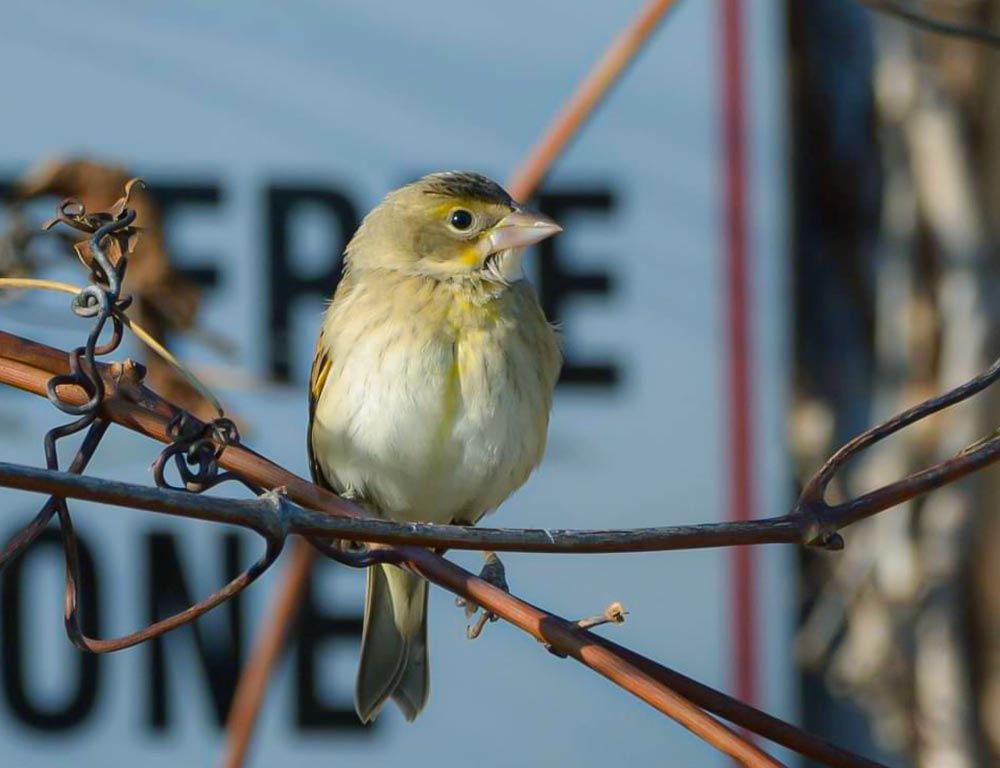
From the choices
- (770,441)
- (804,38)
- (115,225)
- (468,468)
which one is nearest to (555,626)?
(115,225)

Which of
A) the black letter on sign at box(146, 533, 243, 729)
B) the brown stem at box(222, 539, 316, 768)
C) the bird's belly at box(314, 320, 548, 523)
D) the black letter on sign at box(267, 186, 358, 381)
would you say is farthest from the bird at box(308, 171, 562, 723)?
the black letter on sign at box(146, 533, 243, 729)

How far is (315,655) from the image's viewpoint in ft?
10.4

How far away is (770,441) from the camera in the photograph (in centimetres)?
312

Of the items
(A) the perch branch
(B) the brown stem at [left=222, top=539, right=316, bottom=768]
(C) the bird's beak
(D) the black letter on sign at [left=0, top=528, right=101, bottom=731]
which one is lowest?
(A) the perch branch

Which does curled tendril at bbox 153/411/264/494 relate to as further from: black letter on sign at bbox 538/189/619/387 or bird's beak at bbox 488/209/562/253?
black letter on sign at bbox 538/189/619/387

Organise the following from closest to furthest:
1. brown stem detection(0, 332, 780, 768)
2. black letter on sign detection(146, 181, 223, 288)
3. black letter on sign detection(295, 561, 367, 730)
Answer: brown stem detection(0, 332, 780, 768) < black letter on sign detection(146, 181, 223, 288) < black letter on sign detection(295, 561, 367, 730)

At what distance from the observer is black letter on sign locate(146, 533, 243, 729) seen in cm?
309

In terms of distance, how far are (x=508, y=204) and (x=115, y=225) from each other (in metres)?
1.15

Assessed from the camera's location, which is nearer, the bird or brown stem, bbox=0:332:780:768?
brown stem, bbox=0:332:780:768

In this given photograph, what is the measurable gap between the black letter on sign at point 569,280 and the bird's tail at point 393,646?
725mm

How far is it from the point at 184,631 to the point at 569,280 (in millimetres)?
967

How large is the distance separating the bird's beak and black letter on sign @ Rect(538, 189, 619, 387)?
66cm

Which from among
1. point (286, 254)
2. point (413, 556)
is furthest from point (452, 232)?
point (413, 556)

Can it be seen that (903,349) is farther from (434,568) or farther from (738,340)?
(434,568)
